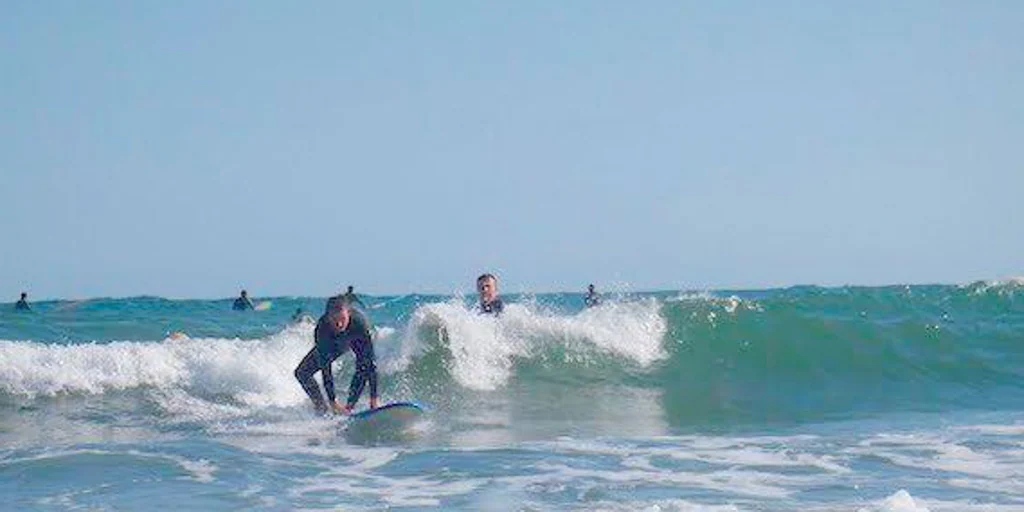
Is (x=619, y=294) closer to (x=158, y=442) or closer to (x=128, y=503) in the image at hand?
(x=158, y=442)

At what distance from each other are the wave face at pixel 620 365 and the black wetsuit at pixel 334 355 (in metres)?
1.44

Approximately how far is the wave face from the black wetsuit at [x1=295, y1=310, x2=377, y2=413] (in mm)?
1443

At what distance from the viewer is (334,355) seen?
13.8m

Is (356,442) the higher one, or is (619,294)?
(619,294)

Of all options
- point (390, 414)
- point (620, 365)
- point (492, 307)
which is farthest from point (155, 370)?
point (620, 365)

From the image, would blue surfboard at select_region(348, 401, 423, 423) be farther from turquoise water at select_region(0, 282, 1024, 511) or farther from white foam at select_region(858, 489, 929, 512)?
white foam at select_region(858, 489, 929, 512)

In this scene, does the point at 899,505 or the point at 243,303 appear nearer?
the point at 899,505

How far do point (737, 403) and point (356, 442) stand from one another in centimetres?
650

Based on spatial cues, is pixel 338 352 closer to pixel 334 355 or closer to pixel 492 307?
pixel 334 355

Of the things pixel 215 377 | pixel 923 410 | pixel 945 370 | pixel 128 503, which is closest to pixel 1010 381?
pixel 945 370

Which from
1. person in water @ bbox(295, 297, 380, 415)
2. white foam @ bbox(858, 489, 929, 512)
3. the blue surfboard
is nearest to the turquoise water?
white foam @ bbox(858, 489, 929, 512)

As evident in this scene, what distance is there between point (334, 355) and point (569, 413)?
3018mm

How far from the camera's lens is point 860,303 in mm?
25516

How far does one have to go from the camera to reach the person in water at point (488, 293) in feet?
53.2
